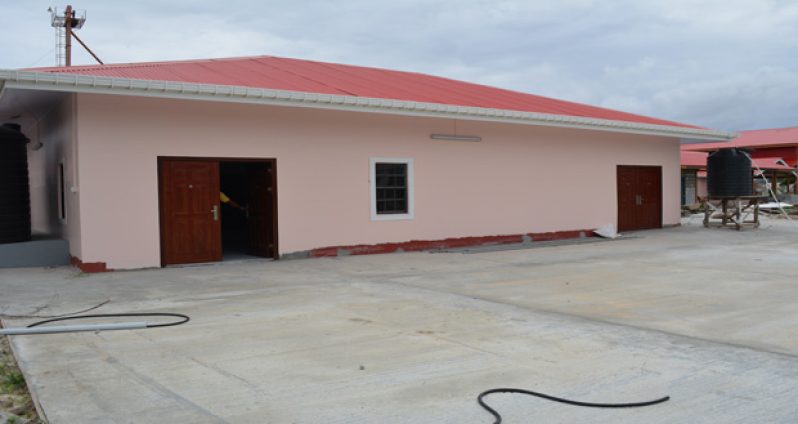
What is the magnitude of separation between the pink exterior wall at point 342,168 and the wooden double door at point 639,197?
1.29ft

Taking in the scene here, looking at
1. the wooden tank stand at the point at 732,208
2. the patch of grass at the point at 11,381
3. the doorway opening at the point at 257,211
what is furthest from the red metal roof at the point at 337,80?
the patch of grass at the point at 11,381

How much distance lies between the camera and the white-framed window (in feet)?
46.8

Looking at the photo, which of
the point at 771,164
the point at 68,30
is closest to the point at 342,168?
the point at 68,30

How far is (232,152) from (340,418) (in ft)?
30.1

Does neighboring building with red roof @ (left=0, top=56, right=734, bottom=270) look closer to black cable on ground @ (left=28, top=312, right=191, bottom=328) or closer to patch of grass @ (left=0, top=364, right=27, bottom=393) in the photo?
black cable on ground @ (left=28, top=312, right=191, bottom=328)

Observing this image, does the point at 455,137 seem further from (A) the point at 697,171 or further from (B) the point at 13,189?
(A) the point at 697,171

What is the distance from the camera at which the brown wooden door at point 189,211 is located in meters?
12.1

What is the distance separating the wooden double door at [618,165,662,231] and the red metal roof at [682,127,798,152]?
807 inches

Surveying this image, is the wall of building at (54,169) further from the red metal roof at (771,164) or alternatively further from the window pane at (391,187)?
the red metal roof at (771,164)

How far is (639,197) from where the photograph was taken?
1981 cm

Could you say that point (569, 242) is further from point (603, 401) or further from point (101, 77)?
point (603, 401)

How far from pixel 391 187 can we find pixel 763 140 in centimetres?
3515

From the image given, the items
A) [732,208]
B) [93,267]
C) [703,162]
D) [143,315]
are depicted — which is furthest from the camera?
[703,162]

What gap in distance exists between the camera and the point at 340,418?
4.08 m
